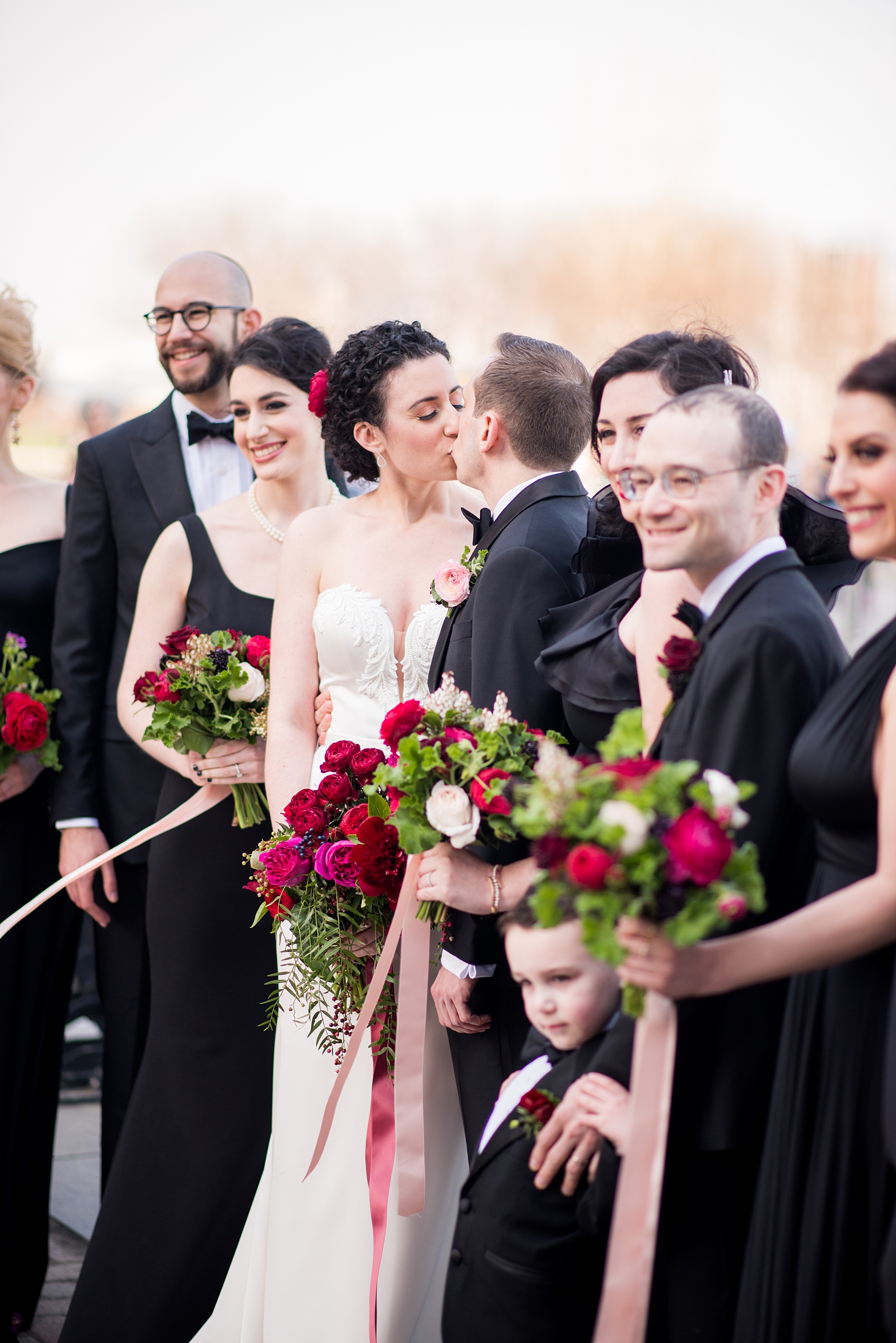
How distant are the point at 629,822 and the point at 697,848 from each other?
93mm

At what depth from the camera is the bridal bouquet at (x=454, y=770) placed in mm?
2473

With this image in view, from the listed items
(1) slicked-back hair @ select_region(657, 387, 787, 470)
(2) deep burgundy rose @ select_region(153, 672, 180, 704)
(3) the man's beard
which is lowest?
(2) deep burgundy rose @ select_region(153, 672, 180, 704)

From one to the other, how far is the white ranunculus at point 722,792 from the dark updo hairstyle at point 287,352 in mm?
2647

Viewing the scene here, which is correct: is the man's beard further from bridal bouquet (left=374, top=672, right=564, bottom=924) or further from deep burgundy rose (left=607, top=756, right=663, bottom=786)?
deep burgundy rose (left=607, top=756, right=663, bottom=786)

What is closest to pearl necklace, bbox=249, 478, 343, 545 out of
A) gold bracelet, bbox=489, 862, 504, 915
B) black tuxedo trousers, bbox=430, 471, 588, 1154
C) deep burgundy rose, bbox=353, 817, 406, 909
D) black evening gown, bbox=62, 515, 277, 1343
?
black evening gown, bbox=62, 515, 277, 1343

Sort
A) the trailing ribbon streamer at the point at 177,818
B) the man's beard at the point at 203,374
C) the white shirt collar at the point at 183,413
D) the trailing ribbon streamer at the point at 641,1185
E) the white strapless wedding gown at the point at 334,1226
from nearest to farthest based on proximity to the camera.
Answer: the trailing ribbon streamer at the point at 641,1185 → the white strapless wedding gown at the point at 334,1226 → the trailing ribbon streamer at the point at 177,818 → the white shirt collar at the point at 183,413 → the man's beard at the point at 203,374

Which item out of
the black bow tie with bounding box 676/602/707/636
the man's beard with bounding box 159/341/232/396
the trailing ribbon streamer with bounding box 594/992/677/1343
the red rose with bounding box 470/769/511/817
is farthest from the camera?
the man's beard with bounding box 159/341/232/396

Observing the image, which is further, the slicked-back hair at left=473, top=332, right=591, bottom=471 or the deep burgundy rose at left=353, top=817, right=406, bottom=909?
the slicked-back hair at left=473, top=332, right=591, bottom=471

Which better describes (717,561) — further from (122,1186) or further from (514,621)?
(122,1186)

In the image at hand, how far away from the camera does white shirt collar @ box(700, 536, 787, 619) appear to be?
2.14 metres

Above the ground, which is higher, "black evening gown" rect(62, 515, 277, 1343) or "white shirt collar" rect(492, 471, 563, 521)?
"white shirt collar" rect(492, 471, 563, 521)

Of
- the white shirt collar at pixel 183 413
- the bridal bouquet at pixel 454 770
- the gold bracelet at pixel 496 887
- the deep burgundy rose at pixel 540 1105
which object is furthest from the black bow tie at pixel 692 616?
the white shirt collar at pixel 183 413

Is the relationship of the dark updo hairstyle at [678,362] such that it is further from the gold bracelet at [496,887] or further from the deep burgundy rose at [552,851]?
the deep burgundy rose at [552,851]

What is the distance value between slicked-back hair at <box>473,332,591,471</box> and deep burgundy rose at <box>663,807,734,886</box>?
1.61 metres
